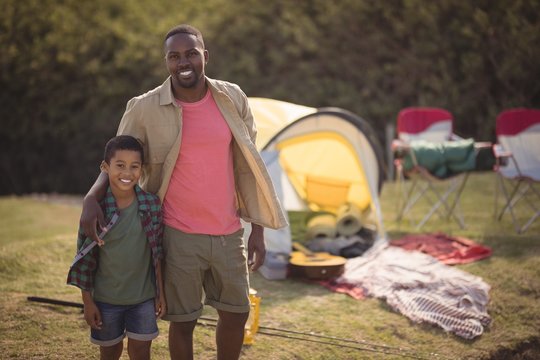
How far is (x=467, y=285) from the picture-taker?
4758 millimetres

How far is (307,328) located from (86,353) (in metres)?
1.47

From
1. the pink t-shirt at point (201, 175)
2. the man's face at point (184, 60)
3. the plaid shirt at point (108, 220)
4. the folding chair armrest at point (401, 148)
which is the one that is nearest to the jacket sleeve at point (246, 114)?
the pink t-shirt at point (201, 175)

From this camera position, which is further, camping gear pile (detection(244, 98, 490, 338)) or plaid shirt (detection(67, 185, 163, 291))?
camping gear pile (detection(244, 98, 490, 338))

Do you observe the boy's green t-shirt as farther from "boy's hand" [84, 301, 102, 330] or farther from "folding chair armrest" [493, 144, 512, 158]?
"folding chair armrest" [493, 144, 512, 158]

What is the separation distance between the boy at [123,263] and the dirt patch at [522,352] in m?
2.43

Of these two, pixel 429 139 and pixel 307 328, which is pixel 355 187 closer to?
pixel 429 139

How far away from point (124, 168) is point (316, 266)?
281 cm

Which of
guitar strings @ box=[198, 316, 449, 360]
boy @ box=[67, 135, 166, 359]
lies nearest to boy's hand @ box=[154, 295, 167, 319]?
boy @ box=[67, 135, 166, 359]

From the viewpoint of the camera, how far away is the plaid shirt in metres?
2.54

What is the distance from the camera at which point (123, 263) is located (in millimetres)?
2604

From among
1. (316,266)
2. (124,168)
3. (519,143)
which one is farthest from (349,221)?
(124,168)

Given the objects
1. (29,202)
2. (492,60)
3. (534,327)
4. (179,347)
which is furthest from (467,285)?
(29,202)

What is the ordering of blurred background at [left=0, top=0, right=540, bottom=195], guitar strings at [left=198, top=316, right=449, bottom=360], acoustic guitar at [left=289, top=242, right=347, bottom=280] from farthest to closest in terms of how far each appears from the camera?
blurred background at [left=0, top=0, right=540, bottom=195], acoustic guitar at [left=289, top=242, right=347, bottom=280], guitar strings at [left=198, top=316, right=449, bottom=360]

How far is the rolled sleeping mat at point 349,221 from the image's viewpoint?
6.50m
